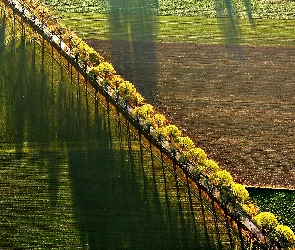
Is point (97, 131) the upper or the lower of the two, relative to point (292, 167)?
upper

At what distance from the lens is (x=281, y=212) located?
4403 centimetres

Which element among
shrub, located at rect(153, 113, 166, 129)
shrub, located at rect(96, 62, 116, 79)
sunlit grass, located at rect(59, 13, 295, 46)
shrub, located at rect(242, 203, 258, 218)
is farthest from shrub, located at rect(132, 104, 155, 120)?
sunlit grass, located at rect(59, 13, 295, 46)

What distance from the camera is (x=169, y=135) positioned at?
4756cm

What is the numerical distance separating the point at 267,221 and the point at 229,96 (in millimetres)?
19199

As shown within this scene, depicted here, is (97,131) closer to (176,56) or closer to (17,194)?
(17,194)

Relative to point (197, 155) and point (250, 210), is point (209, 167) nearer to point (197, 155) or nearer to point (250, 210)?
point (197, 155)

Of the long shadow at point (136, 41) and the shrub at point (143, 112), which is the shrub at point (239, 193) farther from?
the long shadow at point (136, 41)

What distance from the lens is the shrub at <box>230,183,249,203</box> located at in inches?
1663

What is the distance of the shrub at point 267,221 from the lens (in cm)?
4038

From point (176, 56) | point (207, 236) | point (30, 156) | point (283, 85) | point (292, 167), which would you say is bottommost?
point (207, 236)

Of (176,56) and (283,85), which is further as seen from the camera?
(176,56)

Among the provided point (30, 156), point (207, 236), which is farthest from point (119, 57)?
point (207, 236)

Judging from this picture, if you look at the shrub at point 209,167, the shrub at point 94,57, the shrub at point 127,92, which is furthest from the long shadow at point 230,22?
the shrub at point 209,167

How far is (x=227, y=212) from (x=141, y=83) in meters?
21.5
